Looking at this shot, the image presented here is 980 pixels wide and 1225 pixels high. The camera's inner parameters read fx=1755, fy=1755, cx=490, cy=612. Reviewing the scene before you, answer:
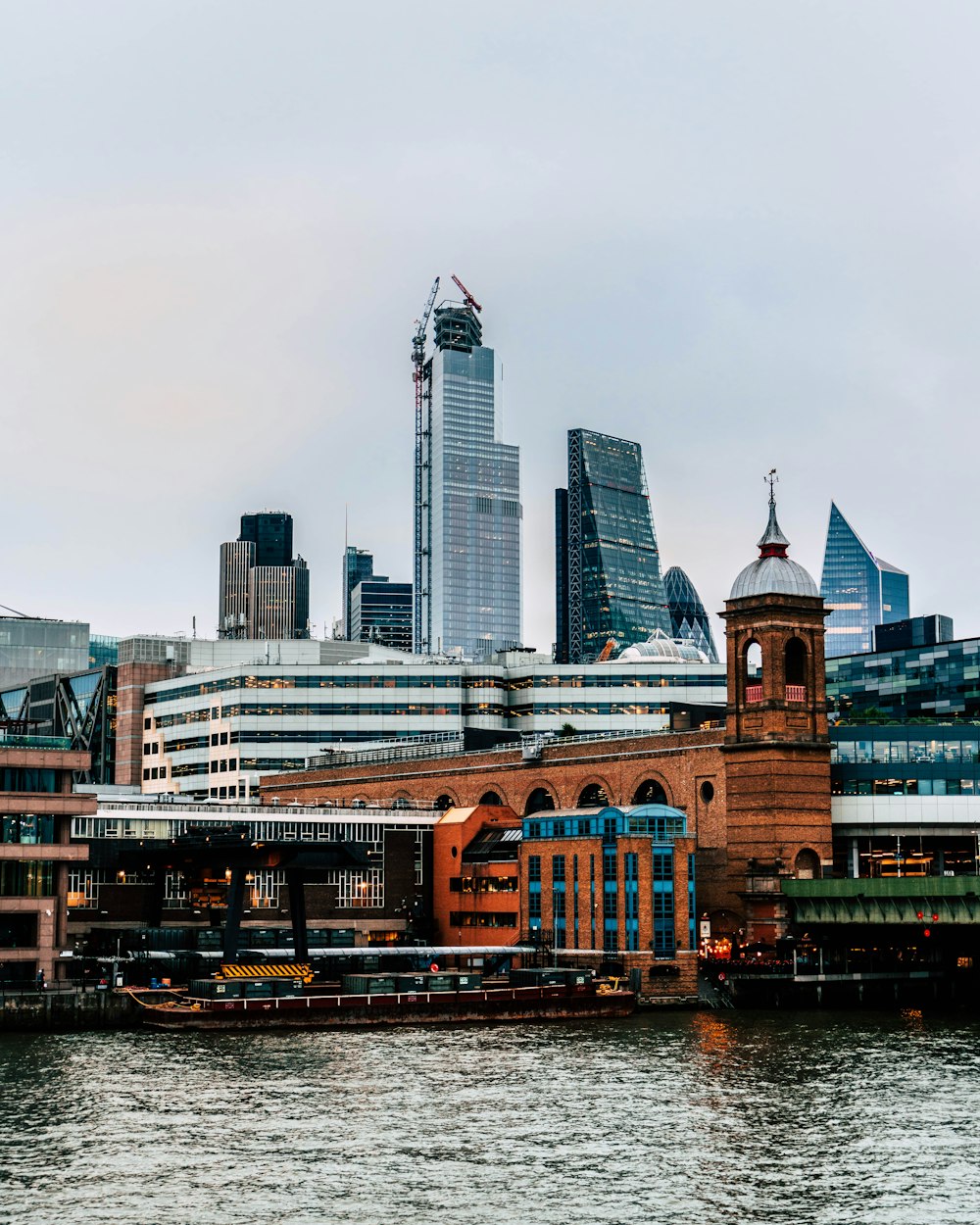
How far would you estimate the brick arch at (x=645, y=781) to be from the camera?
141 metres

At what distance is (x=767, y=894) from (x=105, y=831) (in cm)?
5402

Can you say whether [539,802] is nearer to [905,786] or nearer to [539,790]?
[539,790]

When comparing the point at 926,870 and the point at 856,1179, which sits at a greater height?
the point at 926,870

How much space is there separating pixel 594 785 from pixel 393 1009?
37170 mm

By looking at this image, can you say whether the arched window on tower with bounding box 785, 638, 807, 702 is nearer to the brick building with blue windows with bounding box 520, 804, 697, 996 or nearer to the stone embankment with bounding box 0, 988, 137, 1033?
the brick building with blue windows with bounding box 520, 804, 697, 996

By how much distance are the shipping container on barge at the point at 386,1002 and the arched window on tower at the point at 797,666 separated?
2710 centimetres

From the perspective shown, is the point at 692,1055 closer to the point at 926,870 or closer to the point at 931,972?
the point at 931,972

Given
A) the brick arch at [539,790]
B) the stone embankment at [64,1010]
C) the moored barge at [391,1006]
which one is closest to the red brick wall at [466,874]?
the brick arch at [539,790]

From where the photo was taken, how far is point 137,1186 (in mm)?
62906

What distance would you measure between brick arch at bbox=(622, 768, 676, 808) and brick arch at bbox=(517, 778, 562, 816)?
9738mm

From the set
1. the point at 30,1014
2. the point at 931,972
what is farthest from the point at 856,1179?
the point at 931,972

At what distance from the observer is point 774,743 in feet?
433

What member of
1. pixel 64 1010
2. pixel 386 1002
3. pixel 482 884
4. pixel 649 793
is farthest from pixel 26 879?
pixel 649 793

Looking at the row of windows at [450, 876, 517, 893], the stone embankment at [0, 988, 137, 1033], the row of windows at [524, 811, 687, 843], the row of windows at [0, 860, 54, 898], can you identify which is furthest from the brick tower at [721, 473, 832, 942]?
the row of windows at [0, 860, 54, 898]
